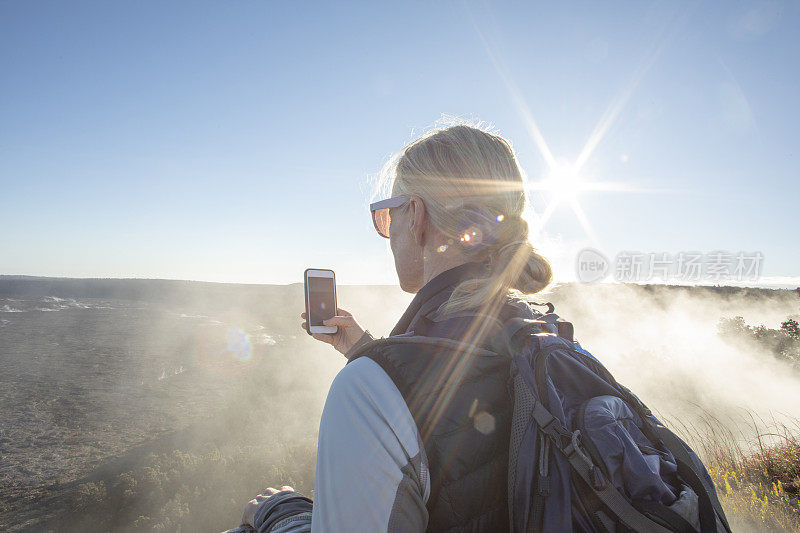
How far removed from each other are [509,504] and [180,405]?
528 inches

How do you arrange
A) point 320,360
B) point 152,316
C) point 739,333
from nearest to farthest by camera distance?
point 152,316
point 320,360
point 739,333

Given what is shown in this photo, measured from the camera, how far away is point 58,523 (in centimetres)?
688

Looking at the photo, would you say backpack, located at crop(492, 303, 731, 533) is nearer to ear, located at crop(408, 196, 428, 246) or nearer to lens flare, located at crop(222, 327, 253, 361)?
ear, located at crop(408, 196, 428, 246)

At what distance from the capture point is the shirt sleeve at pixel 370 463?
2.66ft

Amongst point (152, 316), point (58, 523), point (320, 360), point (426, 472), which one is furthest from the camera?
point (320, 360)

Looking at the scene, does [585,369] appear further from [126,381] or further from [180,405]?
[126,381]

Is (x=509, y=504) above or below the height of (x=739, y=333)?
above

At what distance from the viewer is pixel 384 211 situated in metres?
1.73

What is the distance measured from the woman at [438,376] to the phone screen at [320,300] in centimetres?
124

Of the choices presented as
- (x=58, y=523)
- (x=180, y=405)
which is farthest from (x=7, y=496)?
(x=180, y=405)

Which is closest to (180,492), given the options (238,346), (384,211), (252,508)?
(252,508)

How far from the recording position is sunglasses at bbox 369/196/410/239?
1.46 meters

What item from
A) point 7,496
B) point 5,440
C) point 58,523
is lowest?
point 58,523

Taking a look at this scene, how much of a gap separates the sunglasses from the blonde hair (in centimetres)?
4
